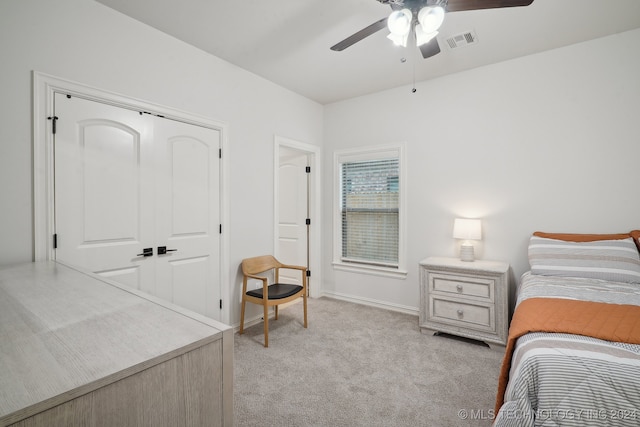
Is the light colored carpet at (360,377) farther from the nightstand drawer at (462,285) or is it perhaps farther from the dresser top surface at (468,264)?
the dresser top surface at (468,264)

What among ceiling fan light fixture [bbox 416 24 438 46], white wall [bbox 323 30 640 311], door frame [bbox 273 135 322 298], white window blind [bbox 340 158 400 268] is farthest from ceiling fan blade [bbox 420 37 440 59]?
door frame [bbox 273 135 322 298]

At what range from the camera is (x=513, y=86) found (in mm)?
3121

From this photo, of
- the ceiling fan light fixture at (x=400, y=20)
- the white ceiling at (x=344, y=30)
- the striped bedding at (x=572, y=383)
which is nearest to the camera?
the striped bedding at (x=572, y=383)

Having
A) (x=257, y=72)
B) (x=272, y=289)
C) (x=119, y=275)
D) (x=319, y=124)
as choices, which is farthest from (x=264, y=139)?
(x=119, y=275)

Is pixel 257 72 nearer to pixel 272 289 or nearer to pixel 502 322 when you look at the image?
pixel 272 289

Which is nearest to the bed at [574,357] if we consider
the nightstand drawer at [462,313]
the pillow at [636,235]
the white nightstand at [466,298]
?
the pillow at [636,235]

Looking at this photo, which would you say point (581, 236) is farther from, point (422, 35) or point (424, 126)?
point (422, 35)

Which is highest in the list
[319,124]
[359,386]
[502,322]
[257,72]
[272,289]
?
[257,72]

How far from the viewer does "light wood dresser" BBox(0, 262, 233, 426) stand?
603 millimetres

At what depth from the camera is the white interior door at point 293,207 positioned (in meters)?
4.37

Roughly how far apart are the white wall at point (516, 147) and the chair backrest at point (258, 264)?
4.19 feet

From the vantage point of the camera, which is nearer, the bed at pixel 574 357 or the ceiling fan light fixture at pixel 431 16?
the bed at pixel 574 357

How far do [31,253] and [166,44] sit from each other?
6.22 feet

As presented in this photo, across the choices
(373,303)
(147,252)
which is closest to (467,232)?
(373,303)
